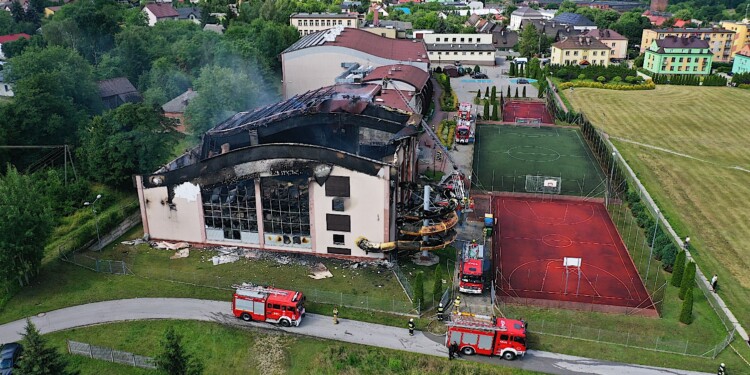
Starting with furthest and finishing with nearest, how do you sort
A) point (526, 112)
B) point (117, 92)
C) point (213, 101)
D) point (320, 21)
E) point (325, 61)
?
point (320, 21), point (526, 112), point (325, 61), point (117, 92), point (213, 101)

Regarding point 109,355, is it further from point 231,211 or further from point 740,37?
point 740,37

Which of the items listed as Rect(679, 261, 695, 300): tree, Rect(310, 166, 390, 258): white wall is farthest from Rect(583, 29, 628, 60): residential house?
Rect(310, 166, 390, 258): white wall

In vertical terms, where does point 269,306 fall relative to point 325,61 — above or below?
below

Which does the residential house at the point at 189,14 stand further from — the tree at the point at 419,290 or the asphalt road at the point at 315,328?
the tree at the point at 419,290

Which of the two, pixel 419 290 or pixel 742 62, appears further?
pixel 742 62

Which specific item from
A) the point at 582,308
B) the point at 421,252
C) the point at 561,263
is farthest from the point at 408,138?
the point at 582,308

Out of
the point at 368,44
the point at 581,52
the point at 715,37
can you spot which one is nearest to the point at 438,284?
the point at 368,44
